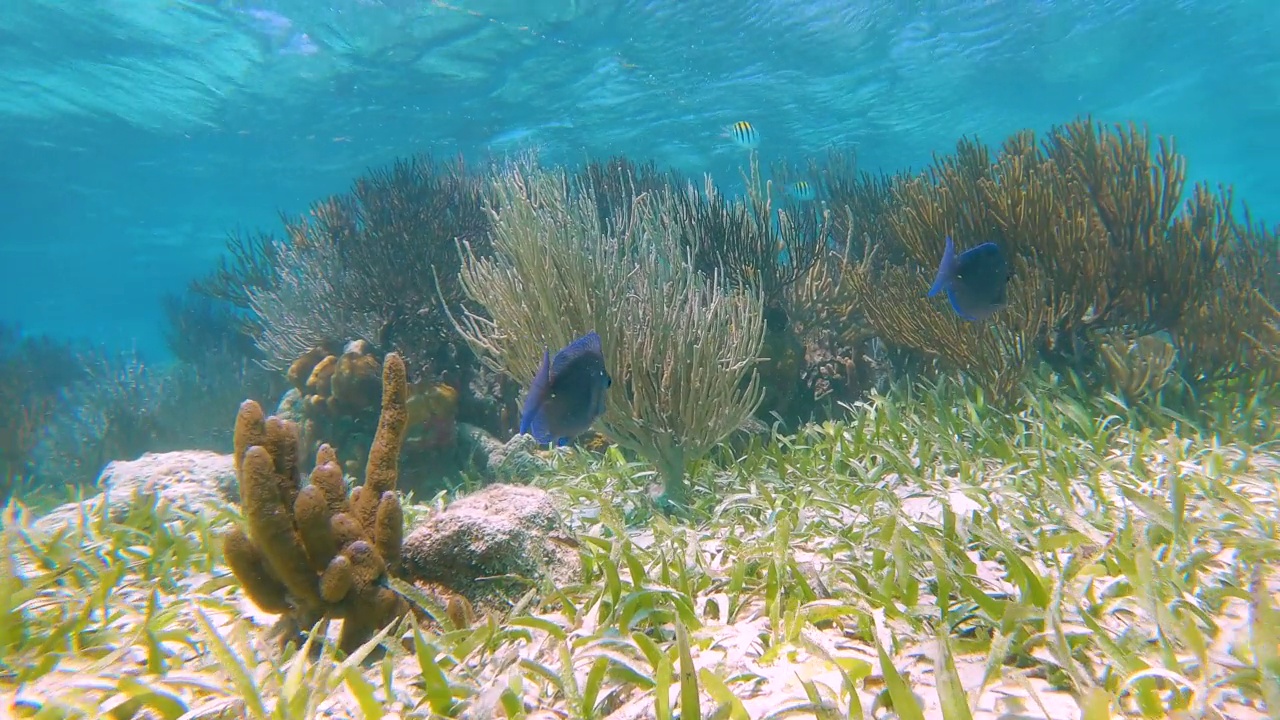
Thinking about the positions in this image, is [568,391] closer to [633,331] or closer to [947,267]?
[633,331]

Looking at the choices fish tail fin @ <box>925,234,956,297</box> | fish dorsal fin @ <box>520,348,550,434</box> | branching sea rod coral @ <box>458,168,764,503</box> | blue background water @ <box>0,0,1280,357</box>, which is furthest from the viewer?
blue background water @ <box>0,0,1280,357</box>

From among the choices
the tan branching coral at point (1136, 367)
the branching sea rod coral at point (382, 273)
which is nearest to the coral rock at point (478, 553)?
the tan branching coral at point (1136, 367)

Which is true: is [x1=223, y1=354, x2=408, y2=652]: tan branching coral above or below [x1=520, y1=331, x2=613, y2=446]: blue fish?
below

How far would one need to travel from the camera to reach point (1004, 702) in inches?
66.7

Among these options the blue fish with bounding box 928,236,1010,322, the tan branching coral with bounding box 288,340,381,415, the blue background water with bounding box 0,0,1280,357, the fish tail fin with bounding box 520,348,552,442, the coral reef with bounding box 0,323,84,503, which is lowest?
the coral reef with bounding box 0,323,84,503

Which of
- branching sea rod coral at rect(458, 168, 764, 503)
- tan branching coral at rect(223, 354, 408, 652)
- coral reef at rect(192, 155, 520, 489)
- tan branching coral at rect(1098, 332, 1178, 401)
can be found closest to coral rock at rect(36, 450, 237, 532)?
coral reef at rect(192, 155, 520, 489)

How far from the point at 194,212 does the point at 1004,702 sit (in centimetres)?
3455

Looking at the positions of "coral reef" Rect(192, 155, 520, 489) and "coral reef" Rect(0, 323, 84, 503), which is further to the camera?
"coral reef" Rect(0, 323, 84, 503)

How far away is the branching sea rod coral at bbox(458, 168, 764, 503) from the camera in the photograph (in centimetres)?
415

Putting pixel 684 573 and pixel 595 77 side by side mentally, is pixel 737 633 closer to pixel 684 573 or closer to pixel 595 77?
pixel 684 573

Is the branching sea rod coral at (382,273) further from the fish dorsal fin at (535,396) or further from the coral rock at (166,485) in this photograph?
the fish dorsal fin at (535,396)

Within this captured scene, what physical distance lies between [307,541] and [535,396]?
3.35ft

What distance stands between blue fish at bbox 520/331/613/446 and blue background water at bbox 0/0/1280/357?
1481 centimetres

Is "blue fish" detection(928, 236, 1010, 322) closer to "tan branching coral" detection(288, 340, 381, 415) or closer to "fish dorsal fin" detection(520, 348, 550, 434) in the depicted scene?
"fish dorsal fin" detection(520, 348, 550, 434)
